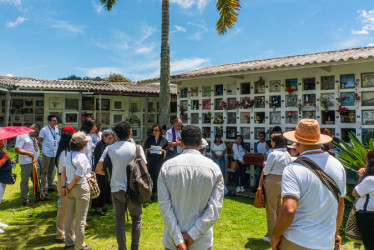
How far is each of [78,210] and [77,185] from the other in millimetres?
321

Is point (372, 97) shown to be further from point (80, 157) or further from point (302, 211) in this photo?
point (80, 157)

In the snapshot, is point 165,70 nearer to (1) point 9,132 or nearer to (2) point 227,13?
(2) point 227,13

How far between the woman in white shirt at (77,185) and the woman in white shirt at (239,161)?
171 inches

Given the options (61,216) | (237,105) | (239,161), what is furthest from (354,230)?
(237,105)

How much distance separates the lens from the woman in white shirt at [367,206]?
111 inches

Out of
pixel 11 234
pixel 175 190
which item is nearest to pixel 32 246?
pixel 11 234

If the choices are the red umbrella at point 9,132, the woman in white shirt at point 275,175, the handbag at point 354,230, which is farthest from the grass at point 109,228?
the red umbrella at point 9,132

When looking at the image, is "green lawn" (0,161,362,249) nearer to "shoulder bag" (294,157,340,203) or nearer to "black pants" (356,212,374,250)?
"black pants" (356,212,374,250)

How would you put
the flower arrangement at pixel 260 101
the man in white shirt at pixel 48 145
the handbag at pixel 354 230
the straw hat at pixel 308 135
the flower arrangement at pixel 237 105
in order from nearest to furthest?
the straw hat at pixel 308 135
the handbag at pixel 354 230
the man in white shirt at pixel 48 145
the flower arrangement at pixel 260 101
the flower arrangement at pixel 237 105

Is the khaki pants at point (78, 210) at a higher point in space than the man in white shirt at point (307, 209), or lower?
lower

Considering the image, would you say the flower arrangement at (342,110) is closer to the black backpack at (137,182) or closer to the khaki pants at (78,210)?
the black backpack at (137,182)

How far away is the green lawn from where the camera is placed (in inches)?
159

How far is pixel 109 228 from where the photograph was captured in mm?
4660

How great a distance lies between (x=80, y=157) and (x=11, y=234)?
1973mm
